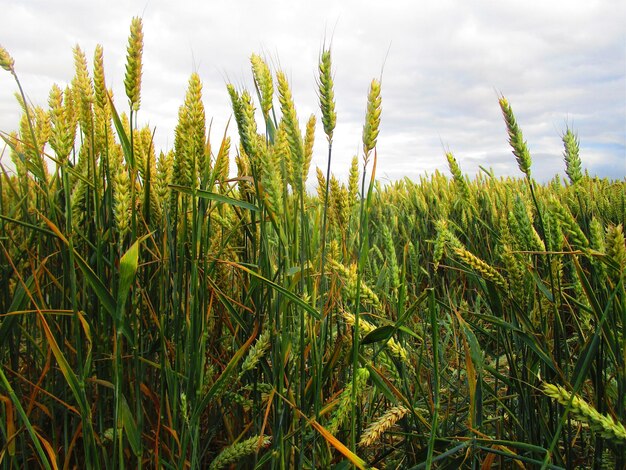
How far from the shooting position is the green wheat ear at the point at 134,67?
3.59ft

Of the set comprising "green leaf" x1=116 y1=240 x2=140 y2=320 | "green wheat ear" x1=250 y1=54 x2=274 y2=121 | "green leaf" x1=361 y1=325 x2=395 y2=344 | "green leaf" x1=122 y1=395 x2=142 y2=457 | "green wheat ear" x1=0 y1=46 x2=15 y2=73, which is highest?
"green wheat ear" x1=0 y1=46 x2=15 y2=73

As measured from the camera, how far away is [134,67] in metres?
1.10

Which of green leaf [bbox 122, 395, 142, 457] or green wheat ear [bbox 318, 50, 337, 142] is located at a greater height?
green wheat ear [bbox 318, 50, 337, 142]

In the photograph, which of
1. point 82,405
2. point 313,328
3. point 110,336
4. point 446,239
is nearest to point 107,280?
point 110,336

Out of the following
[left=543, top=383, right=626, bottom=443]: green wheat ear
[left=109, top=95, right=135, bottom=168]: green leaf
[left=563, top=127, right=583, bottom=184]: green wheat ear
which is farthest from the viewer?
[left=563, top=127, right=583, bottom=184]: green wheat ear

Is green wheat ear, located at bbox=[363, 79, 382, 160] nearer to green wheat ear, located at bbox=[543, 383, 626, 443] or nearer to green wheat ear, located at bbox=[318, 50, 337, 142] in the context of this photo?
green wheat ear, located at bbox=[318, 50, 337, 142]

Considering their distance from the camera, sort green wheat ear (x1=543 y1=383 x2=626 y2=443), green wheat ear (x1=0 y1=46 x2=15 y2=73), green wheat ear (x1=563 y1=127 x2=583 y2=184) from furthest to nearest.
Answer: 1. green wheat ear (x1=563 y1=127 x2=583 y2=184)
2. green wheat ear (x1=0 y1=46 x2=15 y2=73)
3. green wheat ear (x1=543 y1=383 x2=626 y2=443)

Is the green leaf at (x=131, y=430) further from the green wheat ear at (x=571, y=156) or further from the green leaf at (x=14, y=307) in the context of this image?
the green wheat ear at (x=571, y=156)

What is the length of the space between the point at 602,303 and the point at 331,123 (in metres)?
0.73

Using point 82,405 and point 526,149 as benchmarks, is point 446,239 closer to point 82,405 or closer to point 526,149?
point 526,149

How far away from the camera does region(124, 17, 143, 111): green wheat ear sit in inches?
43.1

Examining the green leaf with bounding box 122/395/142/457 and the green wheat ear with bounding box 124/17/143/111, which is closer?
the green leaf with bounding box 122/395/142/457

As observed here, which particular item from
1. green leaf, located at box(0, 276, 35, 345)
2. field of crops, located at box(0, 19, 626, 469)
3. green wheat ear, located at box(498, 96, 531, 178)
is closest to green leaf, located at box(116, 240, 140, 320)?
field of crops, located at box(0, 19, 626, 469)

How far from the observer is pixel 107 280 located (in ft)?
4.13
